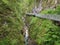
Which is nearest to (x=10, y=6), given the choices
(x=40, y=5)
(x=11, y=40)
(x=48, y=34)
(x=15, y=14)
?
(x=15, y=14)

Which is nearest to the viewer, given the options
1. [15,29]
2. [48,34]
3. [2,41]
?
[48,34]

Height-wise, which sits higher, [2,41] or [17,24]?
[17,24]

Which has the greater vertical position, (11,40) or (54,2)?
(54,2)

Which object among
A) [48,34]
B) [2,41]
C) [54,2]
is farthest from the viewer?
[54,2]

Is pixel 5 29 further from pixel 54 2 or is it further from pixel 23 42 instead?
pixel 54 2

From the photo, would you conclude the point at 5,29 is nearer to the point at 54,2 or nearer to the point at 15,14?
the point at 15,14

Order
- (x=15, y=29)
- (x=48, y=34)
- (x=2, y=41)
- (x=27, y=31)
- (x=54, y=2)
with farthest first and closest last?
(x=54, y=2) → (x=27, y=31) → (x=15, y=29) → (x=2, y=41) → (x=48, y=34)

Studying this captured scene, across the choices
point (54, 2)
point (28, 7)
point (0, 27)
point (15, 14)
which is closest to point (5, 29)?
point (0, 27)

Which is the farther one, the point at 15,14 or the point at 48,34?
the point at 15,14

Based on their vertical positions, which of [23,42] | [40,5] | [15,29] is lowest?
[23,42]
